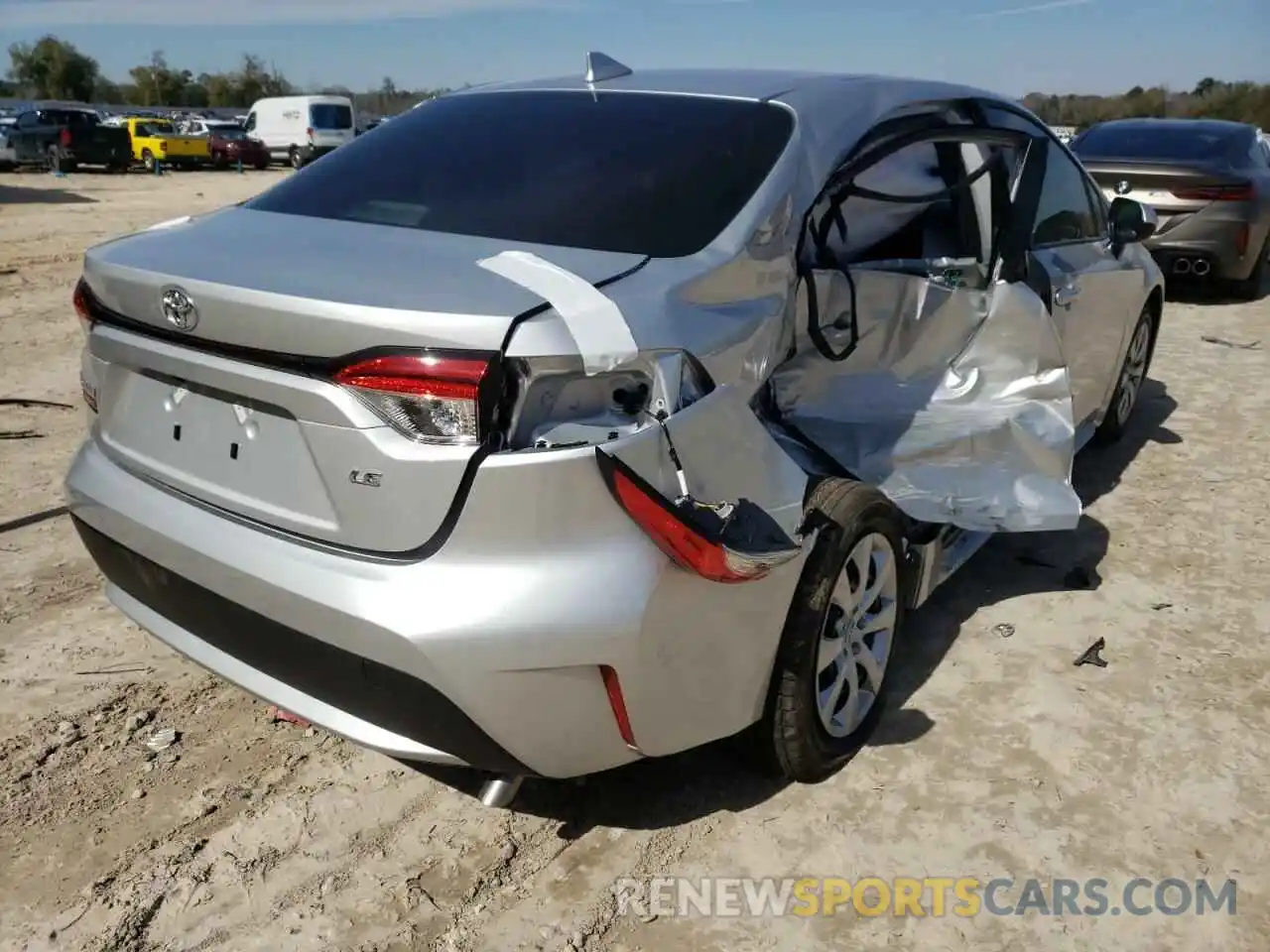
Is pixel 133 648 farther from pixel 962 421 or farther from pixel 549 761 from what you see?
pixel 962 421

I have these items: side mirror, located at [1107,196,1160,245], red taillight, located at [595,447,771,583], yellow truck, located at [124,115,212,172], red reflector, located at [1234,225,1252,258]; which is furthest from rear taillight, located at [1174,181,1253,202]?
yellow truck, located at [124,115,212,172]

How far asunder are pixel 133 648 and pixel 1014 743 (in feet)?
8.64

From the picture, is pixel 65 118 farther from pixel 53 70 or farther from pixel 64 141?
pixel 53 70

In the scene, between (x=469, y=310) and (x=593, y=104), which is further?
(x=593, y=104)

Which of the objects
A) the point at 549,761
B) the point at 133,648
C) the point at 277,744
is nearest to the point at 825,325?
the point at 549,761

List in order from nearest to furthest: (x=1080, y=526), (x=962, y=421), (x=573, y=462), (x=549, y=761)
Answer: (x=573, y=462) → (x=549, y=761) → (x=962, y=421) → (x=1080, y=526)

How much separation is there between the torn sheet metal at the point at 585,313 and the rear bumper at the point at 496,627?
0.63ft

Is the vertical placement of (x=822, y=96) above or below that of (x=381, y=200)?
above

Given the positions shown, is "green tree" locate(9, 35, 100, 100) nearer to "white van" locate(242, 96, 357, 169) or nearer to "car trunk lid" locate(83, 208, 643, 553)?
"white van" locate(242, 96, 357, 169)

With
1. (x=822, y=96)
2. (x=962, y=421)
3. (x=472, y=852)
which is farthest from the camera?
(x=962, y=421)

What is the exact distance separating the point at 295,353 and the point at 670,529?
2.56 ft

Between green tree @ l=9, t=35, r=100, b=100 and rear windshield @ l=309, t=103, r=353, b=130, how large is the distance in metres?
55.3

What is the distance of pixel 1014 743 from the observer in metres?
2.94

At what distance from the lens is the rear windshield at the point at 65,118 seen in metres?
26.7
